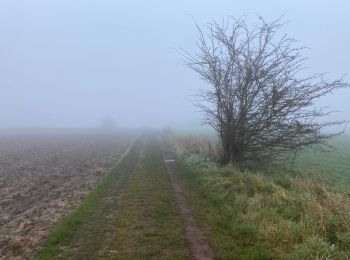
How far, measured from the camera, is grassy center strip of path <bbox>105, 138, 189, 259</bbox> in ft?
33.4

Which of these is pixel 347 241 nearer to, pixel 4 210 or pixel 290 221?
pixel 290 221

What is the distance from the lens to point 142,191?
18.1m

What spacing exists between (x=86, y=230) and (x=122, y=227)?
0.98 meters

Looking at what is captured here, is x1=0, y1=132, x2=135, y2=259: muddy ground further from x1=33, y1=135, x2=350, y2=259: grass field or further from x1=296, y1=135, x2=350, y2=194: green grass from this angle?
x1=296, y1=135, x2=350, y2=194: green grass

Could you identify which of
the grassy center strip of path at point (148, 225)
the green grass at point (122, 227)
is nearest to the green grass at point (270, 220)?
the grassy center strip of path at point (148, 225)

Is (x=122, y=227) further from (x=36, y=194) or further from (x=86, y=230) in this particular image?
(x=36, y=194)

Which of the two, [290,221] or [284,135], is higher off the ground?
[284,135]

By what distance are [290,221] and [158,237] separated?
136 inches

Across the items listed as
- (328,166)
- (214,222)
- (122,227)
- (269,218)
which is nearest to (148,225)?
(122,227)

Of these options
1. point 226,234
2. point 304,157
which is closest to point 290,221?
point 226,234

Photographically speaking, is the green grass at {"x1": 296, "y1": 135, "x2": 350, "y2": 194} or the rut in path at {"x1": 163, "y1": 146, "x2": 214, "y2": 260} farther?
the green grass at {"x1": 296, "y1": 135, "x2": 350, "y2": 194}

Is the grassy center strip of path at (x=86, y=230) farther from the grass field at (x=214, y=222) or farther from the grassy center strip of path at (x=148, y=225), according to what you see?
the grassy center strip of path at (x=148, y=225)

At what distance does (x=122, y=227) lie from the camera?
12.4 metres

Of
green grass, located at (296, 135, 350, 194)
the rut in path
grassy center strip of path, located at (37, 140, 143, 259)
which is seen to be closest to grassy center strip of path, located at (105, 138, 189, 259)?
the rut in path
